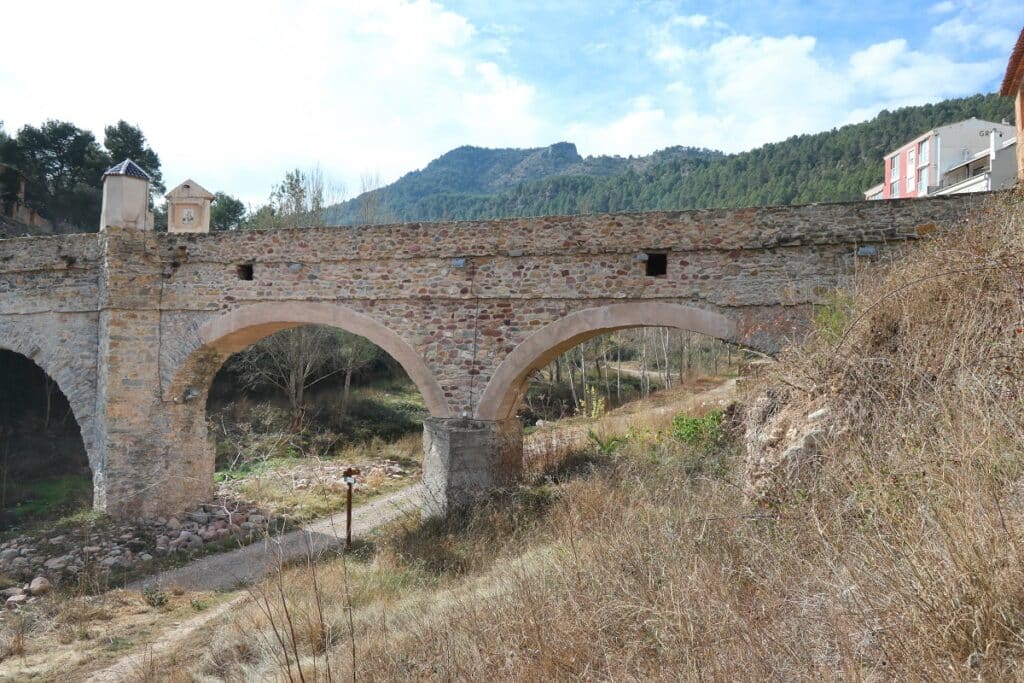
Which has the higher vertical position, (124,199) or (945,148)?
(945,148)

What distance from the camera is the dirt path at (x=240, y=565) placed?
616 cm

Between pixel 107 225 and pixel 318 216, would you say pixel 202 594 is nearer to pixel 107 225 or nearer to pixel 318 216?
pixel 107 225

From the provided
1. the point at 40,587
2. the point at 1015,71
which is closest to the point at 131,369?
the point at 40,587

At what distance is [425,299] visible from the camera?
30.8 feet

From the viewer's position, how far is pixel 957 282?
5441 mm

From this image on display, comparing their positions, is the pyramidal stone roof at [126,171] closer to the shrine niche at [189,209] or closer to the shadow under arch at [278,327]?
the shrine niche at [189,209]

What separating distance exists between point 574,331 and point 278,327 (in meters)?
4.63

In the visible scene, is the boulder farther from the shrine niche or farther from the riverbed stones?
the shrine niche

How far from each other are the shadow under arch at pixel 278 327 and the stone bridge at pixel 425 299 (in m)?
0.02

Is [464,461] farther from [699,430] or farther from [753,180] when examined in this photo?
[753,180]

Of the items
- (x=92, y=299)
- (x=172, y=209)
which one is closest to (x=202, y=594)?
(x=92, y=299)

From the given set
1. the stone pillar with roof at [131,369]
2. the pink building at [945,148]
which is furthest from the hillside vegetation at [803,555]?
the pink building at [945,148]

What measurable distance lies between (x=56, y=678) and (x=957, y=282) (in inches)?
321

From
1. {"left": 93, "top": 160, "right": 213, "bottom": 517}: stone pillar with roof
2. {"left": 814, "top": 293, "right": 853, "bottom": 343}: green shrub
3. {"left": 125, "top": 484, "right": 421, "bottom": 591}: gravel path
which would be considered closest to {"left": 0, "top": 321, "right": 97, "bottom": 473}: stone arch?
{"left": 93, "top": 160, "right": 213, "bottom": 517}: stone pillar with roof
